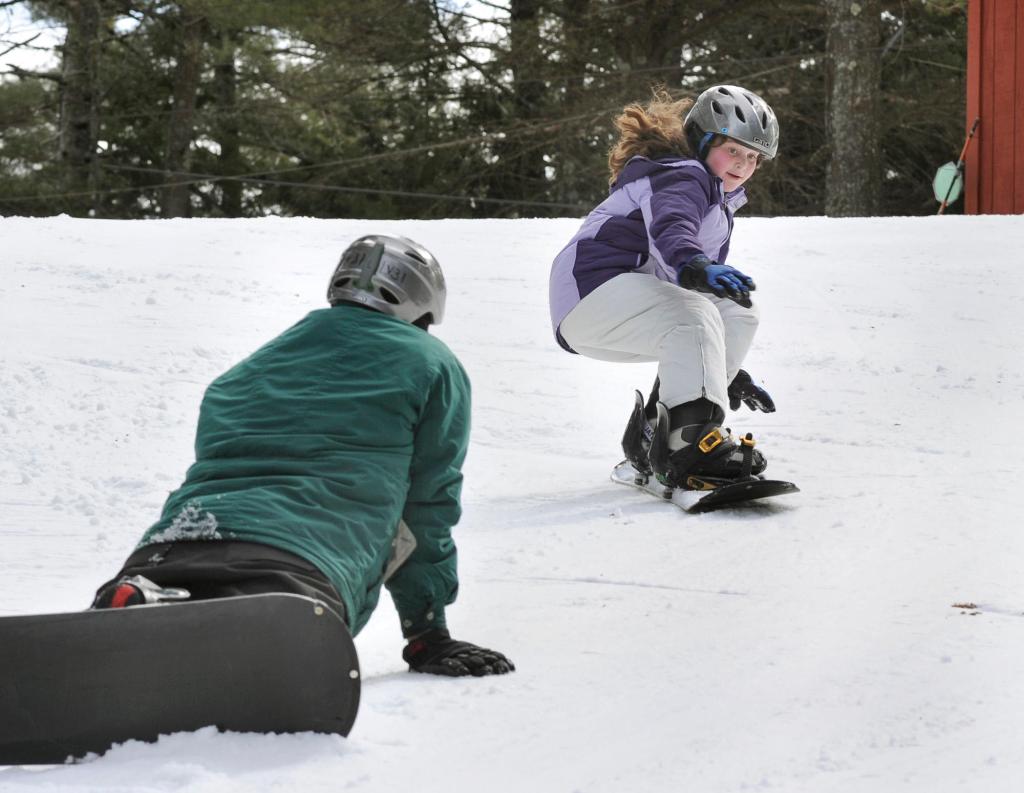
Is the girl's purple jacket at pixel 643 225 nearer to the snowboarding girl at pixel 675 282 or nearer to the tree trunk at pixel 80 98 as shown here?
the snowboarding girl at pixel 675 282

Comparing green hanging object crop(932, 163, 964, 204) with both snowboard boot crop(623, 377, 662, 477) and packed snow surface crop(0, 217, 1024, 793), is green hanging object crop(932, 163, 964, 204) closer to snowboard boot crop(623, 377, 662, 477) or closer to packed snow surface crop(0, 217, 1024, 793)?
packed snow surface crop(0, 217, 1024, 793)

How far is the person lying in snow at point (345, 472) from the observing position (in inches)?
101

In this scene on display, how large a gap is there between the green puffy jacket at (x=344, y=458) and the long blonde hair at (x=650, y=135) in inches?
80.8

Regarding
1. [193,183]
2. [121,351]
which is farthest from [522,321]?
[193,183]

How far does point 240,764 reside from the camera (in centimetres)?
229

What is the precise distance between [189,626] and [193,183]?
20597 mm

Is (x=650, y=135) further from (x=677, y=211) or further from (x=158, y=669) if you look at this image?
(x=158, y=669)

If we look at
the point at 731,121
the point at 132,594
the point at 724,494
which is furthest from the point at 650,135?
the point at 132,594

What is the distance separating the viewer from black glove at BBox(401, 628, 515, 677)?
9.65 ft

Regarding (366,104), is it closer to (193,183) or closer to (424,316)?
(193,183)

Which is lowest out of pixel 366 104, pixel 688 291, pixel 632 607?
pixel 632 607

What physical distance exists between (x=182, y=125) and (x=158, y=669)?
828 inches

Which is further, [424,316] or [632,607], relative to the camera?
[632,607]

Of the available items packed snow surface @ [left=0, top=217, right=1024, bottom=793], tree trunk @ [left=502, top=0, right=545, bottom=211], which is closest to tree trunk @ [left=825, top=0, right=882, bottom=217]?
tree trunk @ [left=502, top=0, right=545, bottom=211]
